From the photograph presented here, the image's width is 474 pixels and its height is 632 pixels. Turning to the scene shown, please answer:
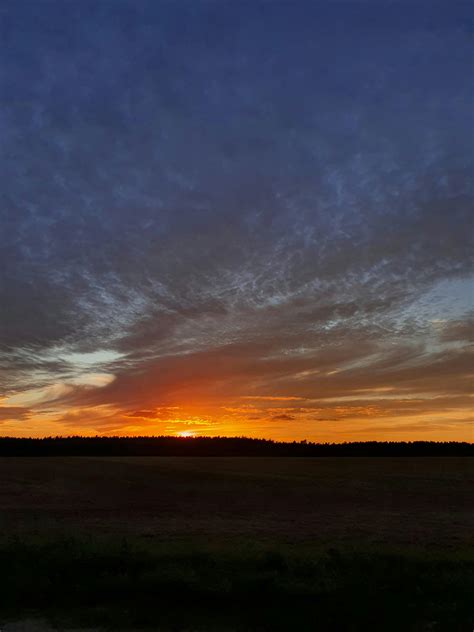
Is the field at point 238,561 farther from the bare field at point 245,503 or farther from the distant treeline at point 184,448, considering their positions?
the distant treeline at point 184,448

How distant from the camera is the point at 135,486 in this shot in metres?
52.7

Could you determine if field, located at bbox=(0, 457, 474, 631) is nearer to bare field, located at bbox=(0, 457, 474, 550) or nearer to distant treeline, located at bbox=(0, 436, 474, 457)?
bare field, located at bbox=(0, 457, 474, 550)

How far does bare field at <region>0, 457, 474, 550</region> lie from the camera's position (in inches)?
1117

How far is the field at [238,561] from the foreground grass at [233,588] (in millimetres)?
43

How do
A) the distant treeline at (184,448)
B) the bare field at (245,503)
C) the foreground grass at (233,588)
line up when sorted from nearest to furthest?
1. the foreground grass at (233,588)
2. the bare field at (245,503)
3. the distant treeline at (184,448)

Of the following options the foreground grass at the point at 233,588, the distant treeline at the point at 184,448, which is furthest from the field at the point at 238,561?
the distant treeline at the point at 184,448

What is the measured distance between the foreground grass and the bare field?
619 cm

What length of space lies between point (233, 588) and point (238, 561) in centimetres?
364

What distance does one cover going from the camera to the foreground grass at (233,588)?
12781 millimetres

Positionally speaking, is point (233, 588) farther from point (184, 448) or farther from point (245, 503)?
point (184, 448)

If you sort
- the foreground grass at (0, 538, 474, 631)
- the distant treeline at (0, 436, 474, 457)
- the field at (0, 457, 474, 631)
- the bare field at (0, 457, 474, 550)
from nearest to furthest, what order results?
the foreground grass at (0, 538, 474, 631), the field at (0, 457, 474, 631), the bare field at (0, 457, 474, 550), the distant treeline at (0, 436, 474, 457)

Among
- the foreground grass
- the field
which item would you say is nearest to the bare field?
the field

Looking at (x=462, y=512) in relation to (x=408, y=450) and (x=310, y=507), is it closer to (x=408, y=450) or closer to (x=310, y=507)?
(x=310, y=507)

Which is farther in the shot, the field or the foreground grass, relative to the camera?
the field
